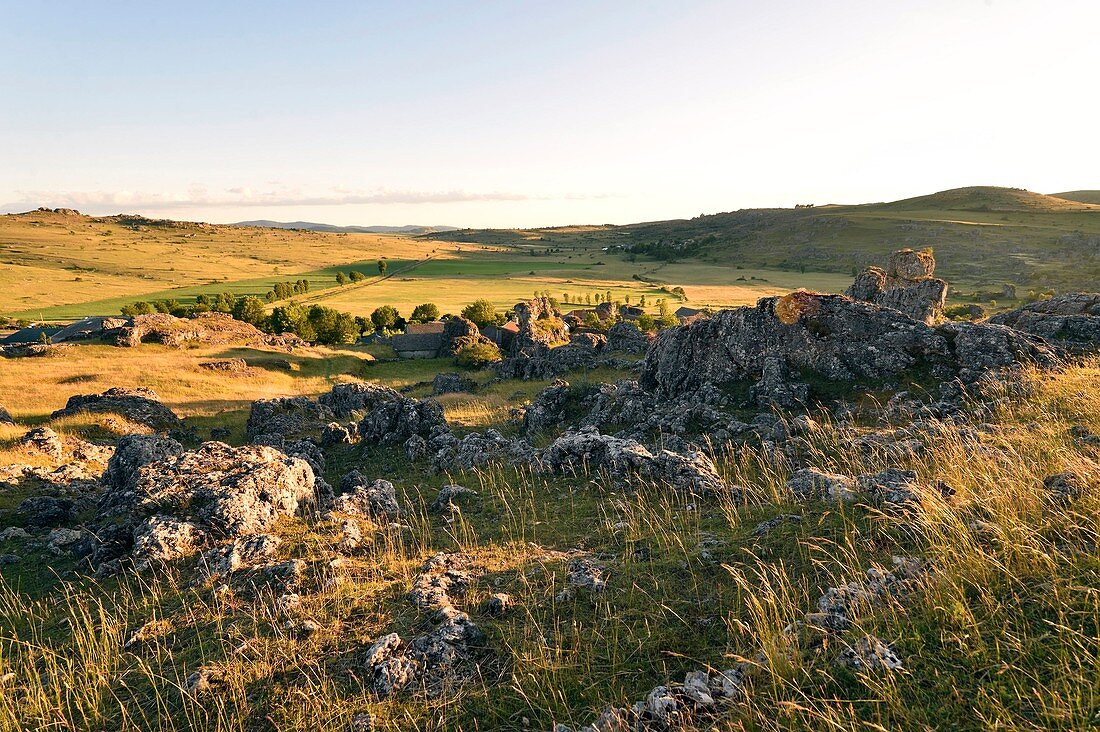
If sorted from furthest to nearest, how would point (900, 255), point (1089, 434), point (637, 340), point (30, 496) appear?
point (637, 340)
point (900, 255)
point (30, 496)
point (1089, 434)

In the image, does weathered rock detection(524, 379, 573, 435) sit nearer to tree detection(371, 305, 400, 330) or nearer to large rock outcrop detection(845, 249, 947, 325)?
large rock outcrop detection(845, 249, 947, 325)

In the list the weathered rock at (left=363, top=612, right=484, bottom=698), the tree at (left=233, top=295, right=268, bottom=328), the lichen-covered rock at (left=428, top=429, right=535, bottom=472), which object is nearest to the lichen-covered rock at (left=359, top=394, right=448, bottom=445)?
the lichen-covered rock at (left=428, top=429, right=535, bottom=472)

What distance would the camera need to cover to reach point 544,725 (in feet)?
19.9

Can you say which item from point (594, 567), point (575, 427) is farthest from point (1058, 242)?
point (594, 567)

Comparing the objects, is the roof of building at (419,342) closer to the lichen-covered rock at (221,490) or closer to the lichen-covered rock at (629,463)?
the lichen-covered rock at (629,463)

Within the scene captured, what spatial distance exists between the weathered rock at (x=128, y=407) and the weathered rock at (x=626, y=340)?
42.6m

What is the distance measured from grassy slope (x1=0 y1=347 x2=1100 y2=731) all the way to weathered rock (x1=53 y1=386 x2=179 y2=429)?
2661 centimetres

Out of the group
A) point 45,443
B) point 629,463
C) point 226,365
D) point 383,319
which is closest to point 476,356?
point 226,365

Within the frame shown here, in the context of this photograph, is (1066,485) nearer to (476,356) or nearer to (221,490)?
(221,490)

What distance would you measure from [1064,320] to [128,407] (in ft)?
166

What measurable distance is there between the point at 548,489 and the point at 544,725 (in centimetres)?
904

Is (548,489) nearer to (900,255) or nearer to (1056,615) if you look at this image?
(1056,615)

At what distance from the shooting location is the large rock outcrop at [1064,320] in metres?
20.5

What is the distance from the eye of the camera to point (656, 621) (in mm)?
7402
